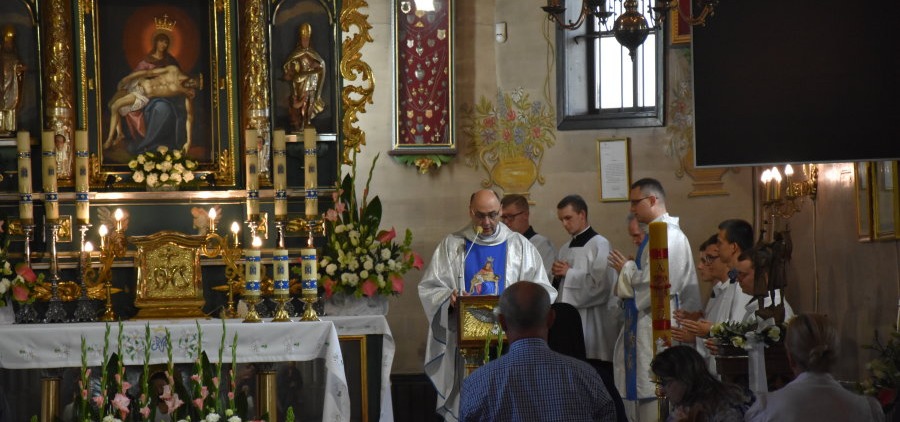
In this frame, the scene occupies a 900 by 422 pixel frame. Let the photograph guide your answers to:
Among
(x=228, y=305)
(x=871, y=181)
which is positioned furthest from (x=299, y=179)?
(x=871, y=181)

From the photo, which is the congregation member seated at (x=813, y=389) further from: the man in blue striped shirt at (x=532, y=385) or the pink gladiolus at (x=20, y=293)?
the pink gladiolus at (x=20, y=293)

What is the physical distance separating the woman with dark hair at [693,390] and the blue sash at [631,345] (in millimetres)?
4092

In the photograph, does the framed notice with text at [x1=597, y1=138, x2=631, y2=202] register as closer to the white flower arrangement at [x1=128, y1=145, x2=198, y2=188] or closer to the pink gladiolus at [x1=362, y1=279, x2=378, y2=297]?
the pink gladiolus at [x1=362, y1=279, x2=378, y2=297]

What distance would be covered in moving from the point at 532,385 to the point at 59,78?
6.76 meters

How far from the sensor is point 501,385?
472 cm

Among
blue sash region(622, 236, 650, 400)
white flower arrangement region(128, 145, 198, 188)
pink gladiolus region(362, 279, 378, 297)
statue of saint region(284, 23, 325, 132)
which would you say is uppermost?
statue of saint region(284, 23, 325, 132)

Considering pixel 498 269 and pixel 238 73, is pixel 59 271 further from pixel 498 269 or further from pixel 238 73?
pixel 498 269

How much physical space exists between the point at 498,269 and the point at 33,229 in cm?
353

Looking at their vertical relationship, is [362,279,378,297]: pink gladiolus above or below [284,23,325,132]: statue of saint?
below

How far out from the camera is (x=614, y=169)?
1191cm

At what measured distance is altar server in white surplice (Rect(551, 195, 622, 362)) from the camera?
1048 cm

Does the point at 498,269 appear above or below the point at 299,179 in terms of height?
below

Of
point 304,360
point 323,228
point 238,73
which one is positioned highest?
point 238,73

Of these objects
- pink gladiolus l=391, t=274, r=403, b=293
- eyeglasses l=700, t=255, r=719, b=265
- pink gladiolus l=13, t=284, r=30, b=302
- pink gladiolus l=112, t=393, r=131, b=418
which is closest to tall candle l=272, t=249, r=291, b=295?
pink gladiolus l=391, t=274, r=403, b=293
